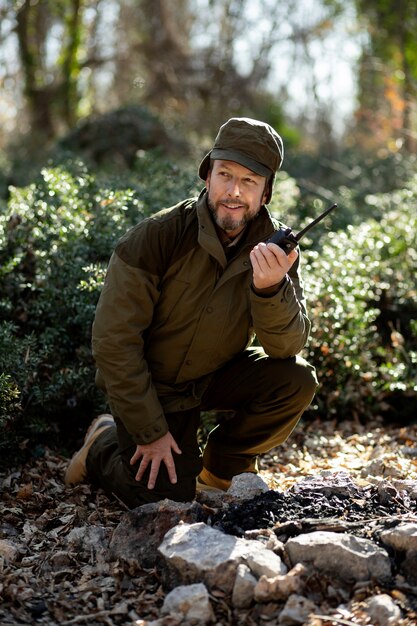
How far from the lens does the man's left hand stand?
3441mm

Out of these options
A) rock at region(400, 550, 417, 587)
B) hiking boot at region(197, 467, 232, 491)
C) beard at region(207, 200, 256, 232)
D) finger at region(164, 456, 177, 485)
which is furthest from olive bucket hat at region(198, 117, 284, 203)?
rock at region(400, 550, 417, 587)

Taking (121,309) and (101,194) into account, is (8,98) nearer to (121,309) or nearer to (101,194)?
(101,194)

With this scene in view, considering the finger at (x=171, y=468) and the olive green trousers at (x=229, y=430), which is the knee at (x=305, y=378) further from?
the finger at (x=171, y=468)

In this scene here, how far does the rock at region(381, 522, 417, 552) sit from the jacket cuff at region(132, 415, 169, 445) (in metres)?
1.12

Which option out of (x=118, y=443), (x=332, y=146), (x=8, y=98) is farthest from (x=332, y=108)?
(x=118, y=443)

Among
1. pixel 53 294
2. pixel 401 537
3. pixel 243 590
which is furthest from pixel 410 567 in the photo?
pixel 53 294

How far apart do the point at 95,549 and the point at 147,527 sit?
270mm

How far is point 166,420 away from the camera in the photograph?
396cm

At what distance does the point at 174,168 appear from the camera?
22.2 feet

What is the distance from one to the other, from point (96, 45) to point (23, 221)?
41.9 ft

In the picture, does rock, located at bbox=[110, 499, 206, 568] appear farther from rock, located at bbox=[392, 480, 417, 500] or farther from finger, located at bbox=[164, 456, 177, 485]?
rock, located at bbox=[392, 480, 417, 500]

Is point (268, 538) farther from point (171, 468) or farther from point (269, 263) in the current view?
point (269, 263)

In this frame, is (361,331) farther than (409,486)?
Yes

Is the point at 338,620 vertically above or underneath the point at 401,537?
underneath
